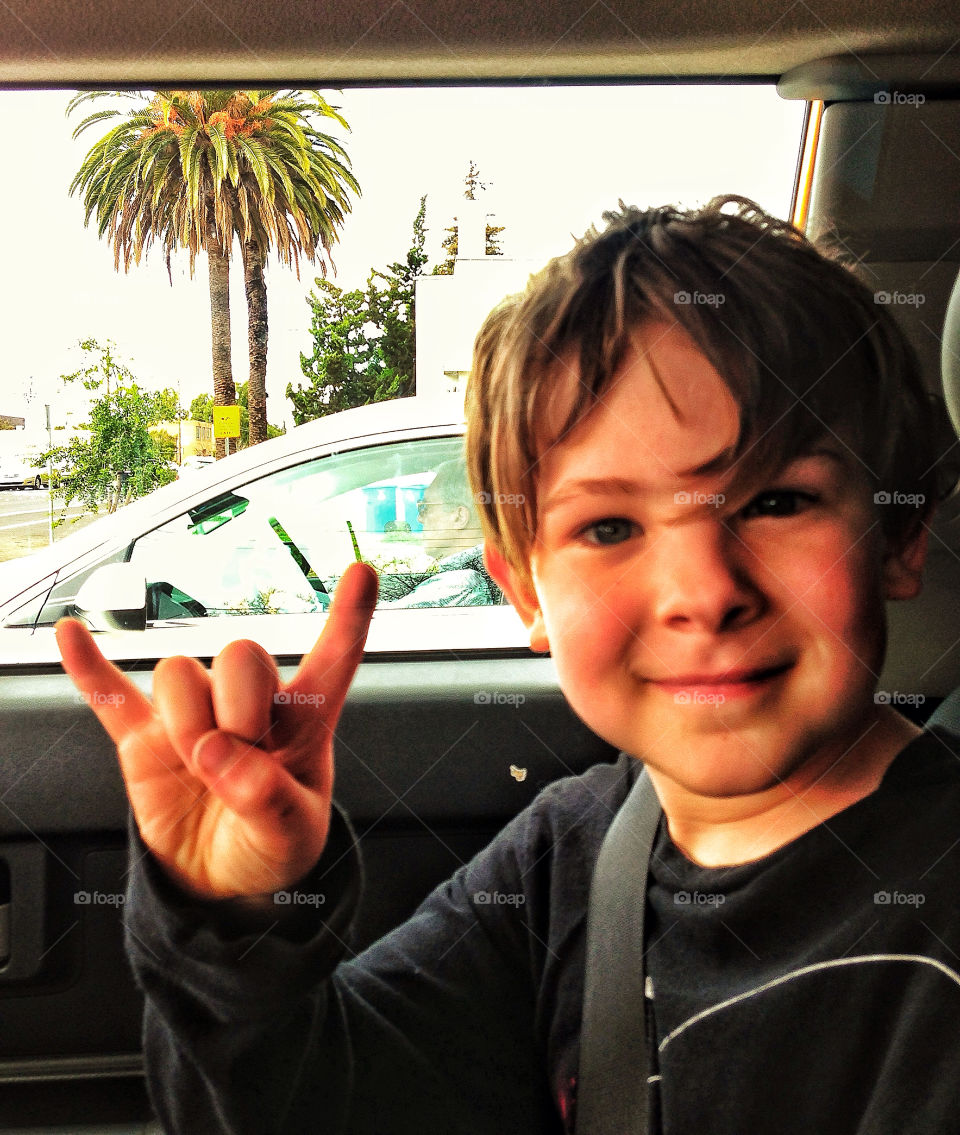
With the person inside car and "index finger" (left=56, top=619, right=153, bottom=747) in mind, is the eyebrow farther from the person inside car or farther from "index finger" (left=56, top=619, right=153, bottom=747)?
the person inside car

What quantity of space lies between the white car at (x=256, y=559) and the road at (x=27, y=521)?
0.02 meters

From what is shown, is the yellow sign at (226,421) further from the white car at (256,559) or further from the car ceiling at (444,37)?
the car ceiling at (444,37)

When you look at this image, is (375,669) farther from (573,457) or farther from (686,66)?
(686,66)

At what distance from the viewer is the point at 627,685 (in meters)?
0.86

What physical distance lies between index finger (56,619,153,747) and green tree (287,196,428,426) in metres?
0.68

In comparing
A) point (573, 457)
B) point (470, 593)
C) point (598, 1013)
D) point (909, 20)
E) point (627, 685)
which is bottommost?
point (598, 1013)

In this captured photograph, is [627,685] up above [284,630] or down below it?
above

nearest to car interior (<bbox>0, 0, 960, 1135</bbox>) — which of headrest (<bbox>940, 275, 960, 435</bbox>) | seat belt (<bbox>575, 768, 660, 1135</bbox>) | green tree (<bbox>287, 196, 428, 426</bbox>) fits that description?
headrest (<bbox>940, 275, 960, 435</bbox>)

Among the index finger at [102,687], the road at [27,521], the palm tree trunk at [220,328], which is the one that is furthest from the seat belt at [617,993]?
the road at [27,521]

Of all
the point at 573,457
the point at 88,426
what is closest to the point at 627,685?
the point at 573,457

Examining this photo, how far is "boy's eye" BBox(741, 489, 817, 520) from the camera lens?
81cm

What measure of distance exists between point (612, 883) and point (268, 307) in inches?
36.2

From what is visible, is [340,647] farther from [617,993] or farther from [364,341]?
[364,341]

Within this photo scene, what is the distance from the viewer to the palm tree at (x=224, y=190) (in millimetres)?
1371
